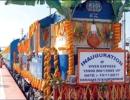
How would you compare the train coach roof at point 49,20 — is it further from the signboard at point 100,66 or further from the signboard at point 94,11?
the signboard at point 100,66

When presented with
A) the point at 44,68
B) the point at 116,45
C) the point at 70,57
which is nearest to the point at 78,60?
the point at 70,57

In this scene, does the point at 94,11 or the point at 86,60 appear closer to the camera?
the point at 86,60

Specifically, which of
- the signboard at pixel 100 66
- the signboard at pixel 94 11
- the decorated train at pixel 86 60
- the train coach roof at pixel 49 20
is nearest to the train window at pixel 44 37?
the train coach roof at pixel 49 20

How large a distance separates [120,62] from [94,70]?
0.82 meters

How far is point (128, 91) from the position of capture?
31.3 feet

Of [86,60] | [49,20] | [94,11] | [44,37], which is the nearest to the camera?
[86,60]

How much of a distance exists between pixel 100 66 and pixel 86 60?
1.46 ft

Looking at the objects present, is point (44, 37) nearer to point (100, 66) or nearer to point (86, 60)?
point (86, 60)

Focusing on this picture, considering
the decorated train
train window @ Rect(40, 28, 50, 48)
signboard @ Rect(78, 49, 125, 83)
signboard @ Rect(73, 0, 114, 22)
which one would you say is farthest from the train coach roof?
signboard @ Rect(78, 49, 125, 83)

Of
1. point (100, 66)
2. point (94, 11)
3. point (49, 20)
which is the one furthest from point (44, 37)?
point (100, 66)

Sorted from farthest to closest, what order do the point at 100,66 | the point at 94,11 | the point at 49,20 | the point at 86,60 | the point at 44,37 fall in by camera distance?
the point at 44,37 → the point at 49,20 → the point at 94,11 → the point at 100,66 → the point at 86,60

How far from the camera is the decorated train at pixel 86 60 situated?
9070 mm

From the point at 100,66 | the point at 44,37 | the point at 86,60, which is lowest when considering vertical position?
the point at 100,66

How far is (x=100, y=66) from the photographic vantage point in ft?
30.6
